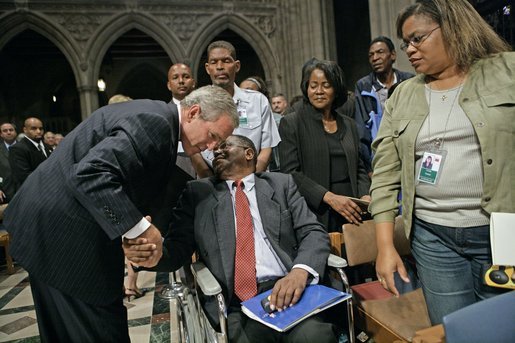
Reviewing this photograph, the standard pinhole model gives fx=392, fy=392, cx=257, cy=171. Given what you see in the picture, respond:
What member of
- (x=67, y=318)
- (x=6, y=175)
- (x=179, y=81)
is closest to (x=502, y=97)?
(x=67, y=318)

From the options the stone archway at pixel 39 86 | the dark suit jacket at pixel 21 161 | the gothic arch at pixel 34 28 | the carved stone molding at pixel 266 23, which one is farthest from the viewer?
the stone archway at pixel 39 86

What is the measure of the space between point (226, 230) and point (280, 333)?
52cm

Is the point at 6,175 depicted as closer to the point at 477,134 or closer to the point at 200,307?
the point at 200,307

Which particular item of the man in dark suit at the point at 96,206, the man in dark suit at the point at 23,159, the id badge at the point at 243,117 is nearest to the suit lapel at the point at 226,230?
the man in dark suit at the point at 96,206

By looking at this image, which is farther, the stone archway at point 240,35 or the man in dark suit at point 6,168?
the stone archway at point 240,35

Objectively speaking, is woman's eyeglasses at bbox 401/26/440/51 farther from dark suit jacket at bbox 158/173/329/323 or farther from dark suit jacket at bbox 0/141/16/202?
dark suit jacket at bbox 0/141/16/202

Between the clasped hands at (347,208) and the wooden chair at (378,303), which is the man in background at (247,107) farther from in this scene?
the wooden chair at (378,303)

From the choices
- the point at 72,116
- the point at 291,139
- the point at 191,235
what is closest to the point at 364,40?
the point at 291,139

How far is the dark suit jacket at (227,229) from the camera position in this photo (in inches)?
72.4

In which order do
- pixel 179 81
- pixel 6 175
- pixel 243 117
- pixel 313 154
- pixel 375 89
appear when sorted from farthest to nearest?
pixel 6 175, pixel 179 81, pixel 375 89, pixel 243 117, pixel 313 154

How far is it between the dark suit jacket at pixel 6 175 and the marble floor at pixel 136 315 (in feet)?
5.44

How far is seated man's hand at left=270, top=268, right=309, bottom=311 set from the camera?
64.7 inches

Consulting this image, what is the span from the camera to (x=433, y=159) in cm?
130

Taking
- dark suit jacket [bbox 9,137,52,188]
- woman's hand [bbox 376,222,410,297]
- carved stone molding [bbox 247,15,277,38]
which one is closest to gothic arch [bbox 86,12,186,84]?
carved stone molding [bbox 247,15,277,38]
